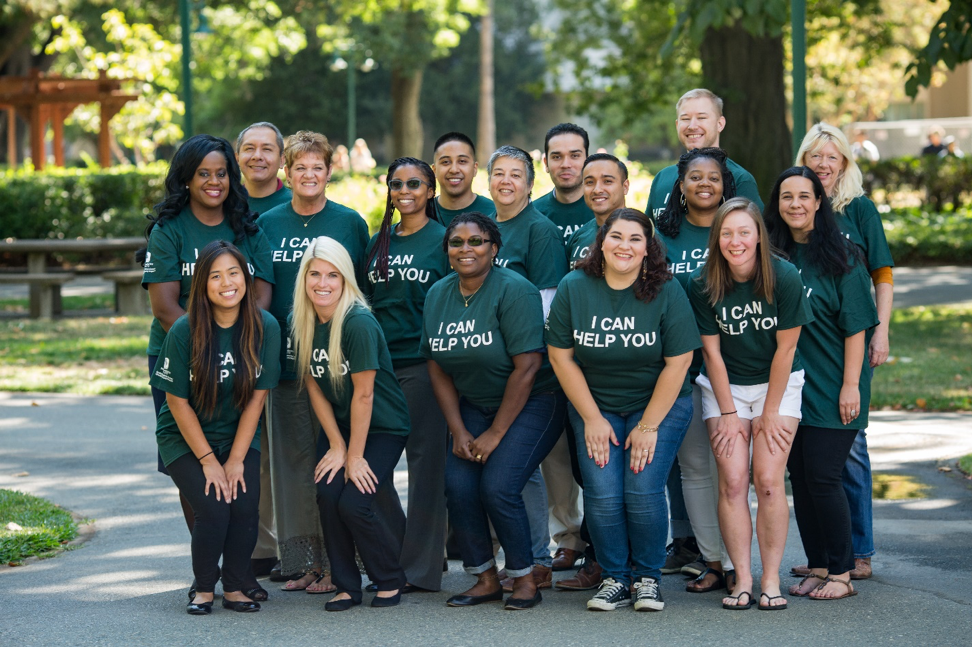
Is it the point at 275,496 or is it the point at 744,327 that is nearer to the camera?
the point at 744,327

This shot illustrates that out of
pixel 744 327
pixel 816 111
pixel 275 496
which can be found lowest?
pixel 275 496

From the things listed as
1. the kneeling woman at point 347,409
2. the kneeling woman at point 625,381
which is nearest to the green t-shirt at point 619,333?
the kneeling woman at point 625,381

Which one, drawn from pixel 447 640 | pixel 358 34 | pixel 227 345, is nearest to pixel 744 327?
pixel 447 640

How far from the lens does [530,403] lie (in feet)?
16.6

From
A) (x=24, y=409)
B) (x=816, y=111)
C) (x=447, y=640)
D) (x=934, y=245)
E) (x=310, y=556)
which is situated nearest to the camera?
(x=447, y=640)

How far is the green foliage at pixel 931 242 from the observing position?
18.3 metres

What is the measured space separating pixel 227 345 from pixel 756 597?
2522mm

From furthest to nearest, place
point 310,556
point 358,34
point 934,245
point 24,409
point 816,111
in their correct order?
point 816,111
point 358,34
point 934,245
point 24,409
point 310,556

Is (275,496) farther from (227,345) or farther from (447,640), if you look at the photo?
(447,640)

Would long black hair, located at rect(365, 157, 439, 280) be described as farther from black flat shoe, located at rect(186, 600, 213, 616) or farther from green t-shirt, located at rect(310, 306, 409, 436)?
black flat shoe, located at rect(186, 600, 213, 616)

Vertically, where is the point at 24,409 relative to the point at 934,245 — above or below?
below

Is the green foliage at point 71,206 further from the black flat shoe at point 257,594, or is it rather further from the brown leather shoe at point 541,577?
the brown leather shoe at point 541,577

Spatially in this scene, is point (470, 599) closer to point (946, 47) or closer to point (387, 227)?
point (387, 227)

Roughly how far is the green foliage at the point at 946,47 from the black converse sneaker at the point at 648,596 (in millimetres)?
6230
